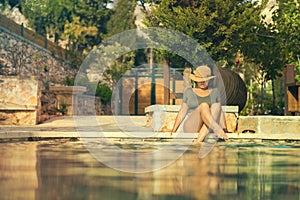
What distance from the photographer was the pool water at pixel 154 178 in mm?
A: 3895

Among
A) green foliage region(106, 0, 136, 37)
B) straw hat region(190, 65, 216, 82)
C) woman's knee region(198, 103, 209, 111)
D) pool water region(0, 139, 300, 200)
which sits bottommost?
pool water region(0, 139, 300, 200)

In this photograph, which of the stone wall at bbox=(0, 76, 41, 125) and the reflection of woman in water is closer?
the reflection of woman in water

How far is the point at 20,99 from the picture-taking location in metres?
15.8

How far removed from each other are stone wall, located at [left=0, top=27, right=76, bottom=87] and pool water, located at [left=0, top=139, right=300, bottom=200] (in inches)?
574

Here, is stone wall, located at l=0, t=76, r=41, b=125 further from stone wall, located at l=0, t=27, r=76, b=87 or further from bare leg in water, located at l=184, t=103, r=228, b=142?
bare leg in water, located at l=184, t=103, r=228, b=142

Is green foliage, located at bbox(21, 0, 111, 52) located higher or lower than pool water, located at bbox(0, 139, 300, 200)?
higher

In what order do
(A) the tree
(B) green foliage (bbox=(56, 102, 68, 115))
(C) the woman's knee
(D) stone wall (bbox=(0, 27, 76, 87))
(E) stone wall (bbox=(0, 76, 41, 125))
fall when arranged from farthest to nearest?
(D) stone wall (bbox=(0, 27, 76, 87)), (B) green foliage (bbox=(56, 102, 68, 115)), (A) the tree, (E) stone wall (bbox=(0, 76, 41, 125)), (C) the woman's knee

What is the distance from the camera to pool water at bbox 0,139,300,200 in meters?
3.89

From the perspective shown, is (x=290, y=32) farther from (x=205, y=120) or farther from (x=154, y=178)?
(x=154, y=178)

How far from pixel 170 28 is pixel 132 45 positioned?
1406cm

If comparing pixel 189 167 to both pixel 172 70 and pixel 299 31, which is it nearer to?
pixel 299 31

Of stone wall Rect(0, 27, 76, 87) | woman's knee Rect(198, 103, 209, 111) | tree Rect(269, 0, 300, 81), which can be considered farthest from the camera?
stone wall Rect(0, 27, 76, 87)

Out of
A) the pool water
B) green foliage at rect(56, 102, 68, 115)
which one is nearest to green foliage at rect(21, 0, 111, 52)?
green foliage at rect(56, 102, 68, 115)

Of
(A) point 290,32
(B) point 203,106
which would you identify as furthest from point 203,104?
(A) point 290,32
